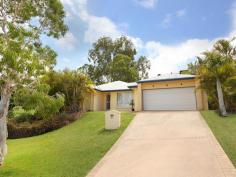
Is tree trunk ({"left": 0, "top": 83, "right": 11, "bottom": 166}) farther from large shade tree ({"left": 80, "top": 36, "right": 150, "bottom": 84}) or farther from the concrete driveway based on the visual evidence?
large shade tree ({"left": 80, "top": 36, "right": 150, "bottom": 84})

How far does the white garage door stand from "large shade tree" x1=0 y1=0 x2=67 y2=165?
44.5 feet

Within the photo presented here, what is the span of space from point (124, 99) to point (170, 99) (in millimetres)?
6695

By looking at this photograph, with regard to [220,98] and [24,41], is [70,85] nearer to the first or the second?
[24,41]

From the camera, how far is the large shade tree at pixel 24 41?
316 inches

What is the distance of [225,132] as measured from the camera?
12344mm

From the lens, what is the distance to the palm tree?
18.9 m

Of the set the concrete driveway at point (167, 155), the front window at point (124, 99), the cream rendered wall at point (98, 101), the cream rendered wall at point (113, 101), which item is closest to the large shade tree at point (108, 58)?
the cream rendered wall at point (98, 101)

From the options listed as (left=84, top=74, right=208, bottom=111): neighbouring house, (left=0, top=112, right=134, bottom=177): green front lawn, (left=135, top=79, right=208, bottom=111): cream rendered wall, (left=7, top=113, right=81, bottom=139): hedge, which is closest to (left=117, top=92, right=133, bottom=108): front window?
(left=84, top=74, right=208, bottom=111): neighbouring house

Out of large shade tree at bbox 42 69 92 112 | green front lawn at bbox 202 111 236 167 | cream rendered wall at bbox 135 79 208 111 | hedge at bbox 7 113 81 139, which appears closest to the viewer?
green front lawn at bbox 202 111 236 167

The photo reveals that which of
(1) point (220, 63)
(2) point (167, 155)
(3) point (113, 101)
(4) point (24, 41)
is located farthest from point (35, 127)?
(1) point (220, 63)

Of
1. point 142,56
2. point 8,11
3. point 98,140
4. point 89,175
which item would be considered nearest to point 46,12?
point 8,11

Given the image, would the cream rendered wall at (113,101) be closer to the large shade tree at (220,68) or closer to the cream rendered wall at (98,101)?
the cream rendered wall at (98,101)

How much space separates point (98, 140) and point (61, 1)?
972 cm

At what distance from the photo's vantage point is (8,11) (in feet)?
43.7
